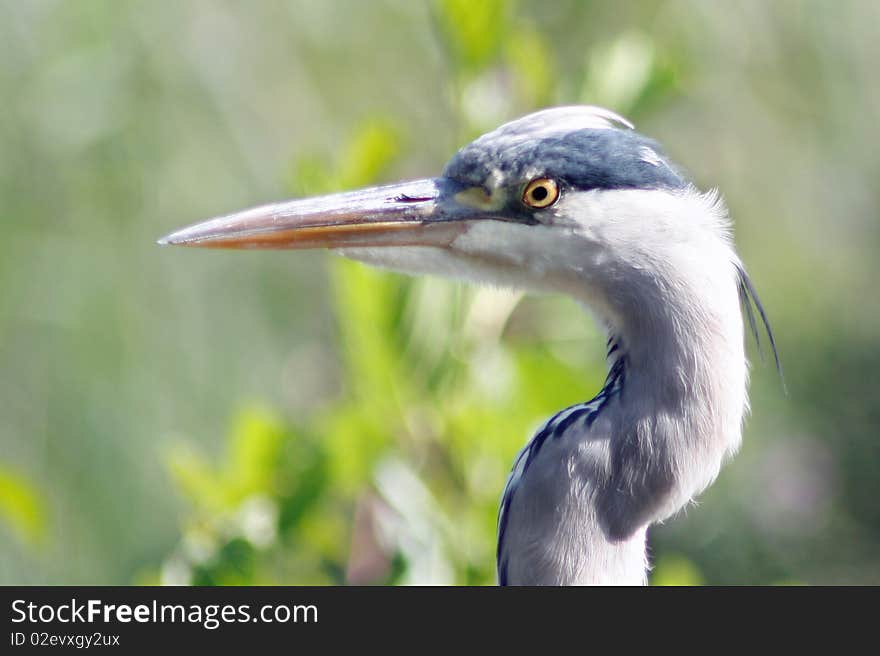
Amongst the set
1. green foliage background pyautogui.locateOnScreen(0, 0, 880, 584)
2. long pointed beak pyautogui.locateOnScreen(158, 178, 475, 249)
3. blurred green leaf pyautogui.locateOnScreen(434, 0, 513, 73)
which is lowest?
long pointed beak pyautogui.locateOnScreen(158, 178, 475, 249)

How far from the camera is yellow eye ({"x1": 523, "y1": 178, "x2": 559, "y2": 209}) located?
1479 mm

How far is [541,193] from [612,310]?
0.18 metres

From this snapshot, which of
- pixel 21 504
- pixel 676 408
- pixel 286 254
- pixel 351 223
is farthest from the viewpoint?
pixel 286 254

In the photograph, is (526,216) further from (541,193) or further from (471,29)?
(471,29)

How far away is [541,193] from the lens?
149 cm

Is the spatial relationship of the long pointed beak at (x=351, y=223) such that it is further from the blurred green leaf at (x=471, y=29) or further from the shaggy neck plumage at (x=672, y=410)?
the blurred green leaf at (x=471, y=29)

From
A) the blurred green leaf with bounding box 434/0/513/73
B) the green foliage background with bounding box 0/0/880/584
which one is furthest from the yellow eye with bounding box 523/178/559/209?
the green foliage background with bounding box 0/0/880/584

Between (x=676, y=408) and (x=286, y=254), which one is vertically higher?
(x=286, y=254)

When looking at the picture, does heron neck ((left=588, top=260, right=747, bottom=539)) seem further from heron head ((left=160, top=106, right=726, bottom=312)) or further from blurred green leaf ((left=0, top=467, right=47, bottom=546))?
blurred green leaf ((left=0, top=467, right=47, bottom=546))

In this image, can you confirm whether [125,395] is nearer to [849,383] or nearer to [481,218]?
[481,218]

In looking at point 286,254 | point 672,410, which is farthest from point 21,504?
point 286,254

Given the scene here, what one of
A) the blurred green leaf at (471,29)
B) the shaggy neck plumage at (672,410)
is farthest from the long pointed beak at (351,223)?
the blurred green leaf at (471,29)

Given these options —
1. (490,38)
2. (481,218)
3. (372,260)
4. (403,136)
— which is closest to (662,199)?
(481,218)

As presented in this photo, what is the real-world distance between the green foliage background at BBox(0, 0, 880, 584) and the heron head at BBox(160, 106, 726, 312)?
2.62 feet
